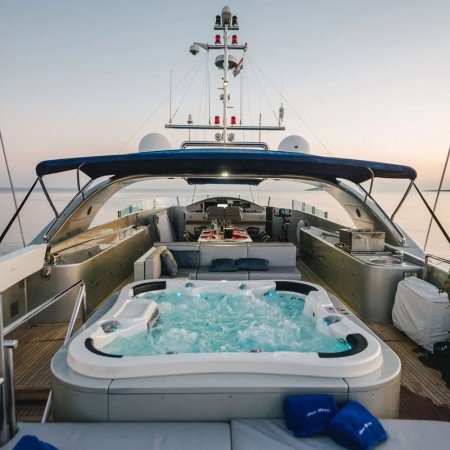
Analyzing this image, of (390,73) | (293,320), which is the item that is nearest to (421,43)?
(390,73)

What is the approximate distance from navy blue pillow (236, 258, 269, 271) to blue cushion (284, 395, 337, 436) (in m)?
2.55

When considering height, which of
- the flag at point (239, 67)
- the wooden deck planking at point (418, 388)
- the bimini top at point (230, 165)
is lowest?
the wooden deck planking at point (418, 388)

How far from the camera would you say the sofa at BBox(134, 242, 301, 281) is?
156 inches

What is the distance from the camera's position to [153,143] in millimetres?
4840

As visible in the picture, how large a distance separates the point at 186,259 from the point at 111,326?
6.38ft

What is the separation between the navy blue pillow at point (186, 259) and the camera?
4.28 m

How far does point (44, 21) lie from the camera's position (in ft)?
17.6

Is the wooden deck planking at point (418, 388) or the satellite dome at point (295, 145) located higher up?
the satellite dome at point (295, 145)

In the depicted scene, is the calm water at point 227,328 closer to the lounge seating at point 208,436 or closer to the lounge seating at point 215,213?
the lounge seating at point 208,436

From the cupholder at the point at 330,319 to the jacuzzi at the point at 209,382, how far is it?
1.65 feet

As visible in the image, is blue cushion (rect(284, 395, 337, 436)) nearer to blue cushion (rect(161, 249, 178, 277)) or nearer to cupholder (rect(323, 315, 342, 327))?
cupholder (rect(323, 315, 342, 327))

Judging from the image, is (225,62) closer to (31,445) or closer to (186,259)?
(186,259)

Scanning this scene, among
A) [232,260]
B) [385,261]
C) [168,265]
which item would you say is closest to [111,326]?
[168,265]

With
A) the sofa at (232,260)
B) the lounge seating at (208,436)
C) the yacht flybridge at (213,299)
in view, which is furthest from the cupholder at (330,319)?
the sofa at (232,260)
